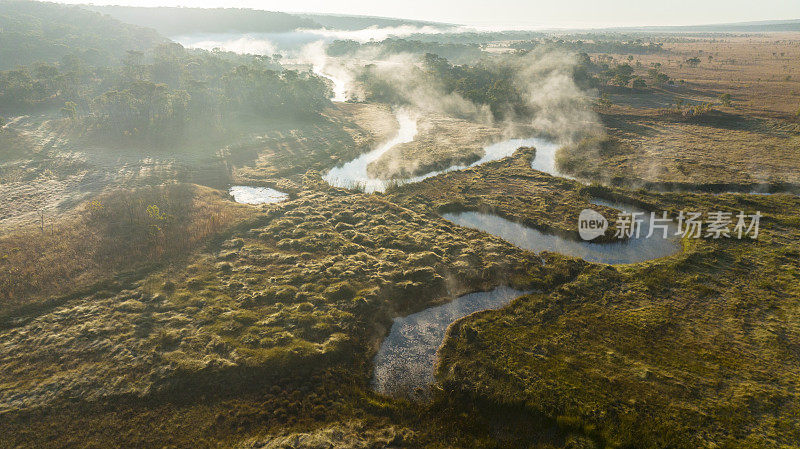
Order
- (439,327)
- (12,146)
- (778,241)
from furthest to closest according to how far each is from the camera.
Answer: (12,146), (778,241), (439,327)

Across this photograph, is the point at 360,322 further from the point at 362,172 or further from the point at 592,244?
the point at 362,172

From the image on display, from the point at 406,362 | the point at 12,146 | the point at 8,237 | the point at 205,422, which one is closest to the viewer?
the point at 205,422

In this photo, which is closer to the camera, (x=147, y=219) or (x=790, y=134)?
(x=147, y=219)

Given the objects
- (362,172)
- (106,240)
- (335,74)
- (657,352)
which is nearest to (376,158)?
(362,172)

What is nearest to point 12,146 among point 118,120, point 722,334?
point 118,120

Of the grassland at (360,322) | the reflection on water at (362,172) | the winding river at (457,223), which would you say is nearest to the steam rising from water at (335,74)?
the reflection on water at (362,172)

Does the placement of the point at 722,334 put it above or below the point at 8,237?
below

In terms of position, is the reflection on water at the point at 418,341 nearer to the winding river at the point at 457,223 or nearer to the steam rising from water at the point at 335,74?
the winding river at the point at 457,223

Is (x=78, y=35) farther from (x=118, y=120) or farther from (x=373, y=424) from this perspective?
(x=373, y=424)
